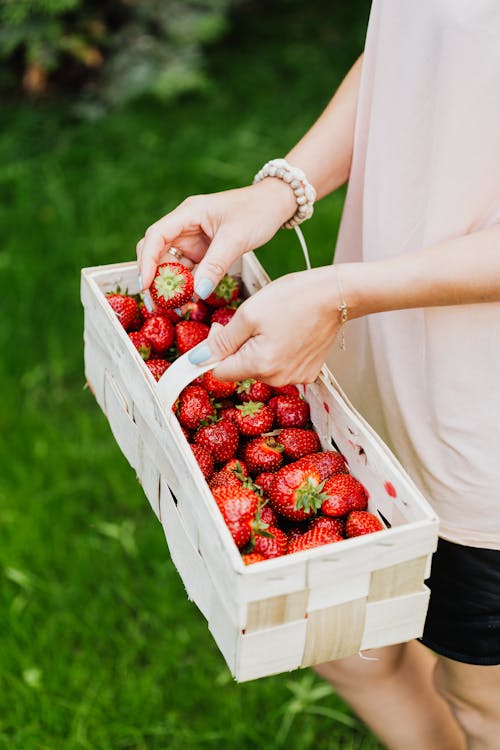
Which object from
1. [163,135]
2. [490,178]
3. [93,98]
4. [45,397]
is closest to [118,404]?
[490,178]

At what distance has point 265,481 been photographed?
151cm

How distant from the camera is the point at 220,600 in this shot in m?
1.26

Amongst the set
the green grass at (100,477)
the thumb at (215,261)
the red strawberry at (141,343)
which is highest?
the thumb at (215,261)

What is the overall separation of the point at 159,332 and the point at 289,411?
0.27 m

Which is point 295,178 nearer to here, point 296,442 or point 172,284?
point 172,284

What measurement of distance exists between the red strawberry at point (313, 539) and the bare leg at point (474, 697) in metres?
0.43

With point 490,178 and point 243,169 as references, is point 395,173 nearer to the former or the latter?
point 490,178

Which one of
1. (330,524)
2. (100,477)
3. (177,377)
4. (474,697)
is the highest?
(177,377)

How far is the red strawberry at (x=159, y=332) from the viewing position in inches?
66.1

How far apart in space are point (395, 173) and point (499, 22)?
27cm

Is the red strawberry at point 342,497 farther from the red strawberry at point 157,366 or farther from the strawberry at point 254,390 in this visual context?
the red strawberry at point 157,366

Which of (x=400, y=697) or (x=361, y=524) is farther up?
(x=361, y=524)

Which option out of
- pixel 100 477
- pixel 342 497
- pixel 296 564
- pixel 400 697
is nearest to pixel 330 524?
pixel 342 497

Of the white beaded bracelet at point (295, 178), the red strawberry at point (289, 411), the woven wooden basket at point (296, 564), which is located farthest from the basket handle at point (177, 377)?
the white beaded bracelet at point (295, 178)
